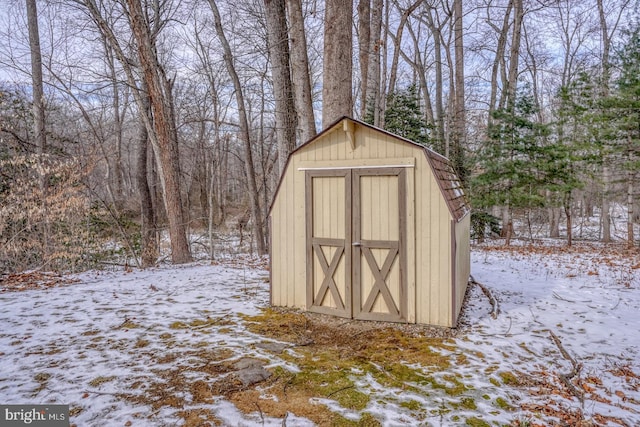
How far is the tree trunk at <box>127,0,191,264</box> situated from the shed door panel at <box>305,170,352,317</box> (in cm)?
495

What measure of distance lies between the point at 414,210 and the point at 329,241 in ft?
3.80

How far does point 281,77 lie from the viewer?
7621mm

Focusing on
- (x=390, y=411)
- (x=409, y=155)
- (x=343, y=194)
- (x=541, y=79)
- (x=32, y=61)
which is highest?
(x=541, y=79)

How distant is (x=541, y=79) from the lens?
21109mm

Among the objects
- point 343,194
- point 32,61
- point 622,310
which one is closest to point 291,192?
point 343,194

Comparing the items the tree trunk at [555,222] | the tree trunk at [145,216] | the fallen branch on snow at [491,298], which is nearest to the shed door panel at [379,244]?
the fallen branch on snow at [491,298]

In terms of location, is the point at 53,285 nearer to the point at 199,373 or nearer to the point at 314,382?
the point at 199,373

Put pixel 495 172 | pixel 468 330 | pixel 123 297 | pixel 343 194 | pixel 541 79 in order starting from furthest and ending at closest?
pixel 541 79 → pixel 495 172 → pixel 123 297 → pixel 343 194 → pixel 468 330

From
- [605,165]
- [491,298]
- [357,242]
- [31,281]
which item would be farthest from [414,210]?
[605,165]

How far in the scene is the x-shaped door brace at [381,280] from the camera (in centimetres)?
439

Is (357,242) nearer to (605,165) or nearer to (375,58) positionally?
(375,58)

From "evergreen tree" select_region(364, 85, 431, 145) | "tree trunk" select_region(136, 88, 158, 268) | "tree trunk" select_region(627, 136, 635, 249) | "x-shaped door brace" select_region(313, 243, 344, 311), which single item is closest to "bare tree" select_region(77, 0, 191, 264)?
"tree trunk" select_region(136, 88, 158, 268)

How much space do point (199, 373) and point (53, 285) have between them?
491cm

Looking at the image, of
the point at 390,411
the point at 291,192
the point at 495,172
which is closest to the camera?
the point at 390,411
